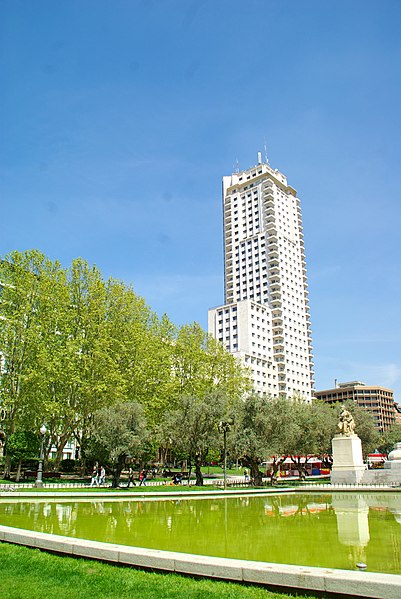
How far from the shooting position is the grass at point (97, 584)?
6.81 m

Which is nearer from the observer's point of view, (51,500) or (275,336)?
(51,500)

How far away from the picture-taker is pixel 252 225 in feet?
452

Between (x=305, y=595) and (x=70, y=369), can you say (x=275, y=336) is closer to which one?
(x=70, y=369)

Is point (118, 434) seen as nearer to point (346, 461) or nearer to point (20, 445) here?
point (20, 445)

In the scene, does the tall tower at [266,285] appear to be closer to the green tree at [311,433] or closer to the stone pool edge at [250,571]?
the green tree at [311,433]

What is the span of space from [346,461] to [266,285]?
90.0m

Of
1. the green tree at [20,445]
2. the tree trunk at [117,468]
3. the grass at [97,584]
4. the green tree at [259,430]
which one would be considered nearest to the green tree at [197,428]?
the green tree at [259,430]

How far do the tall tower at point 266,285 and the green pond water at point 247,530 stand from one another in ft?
312

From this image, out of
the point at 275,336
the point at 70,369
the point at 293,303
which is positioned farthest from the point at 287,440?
the point at 293,303

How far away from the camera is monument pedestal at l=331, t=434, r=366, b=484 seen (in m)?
41.2

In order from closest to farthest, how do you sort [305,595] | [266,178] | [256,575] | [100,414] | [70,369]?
[305,595] < [256,575] < [100,414] < [70,369] < [266,178]

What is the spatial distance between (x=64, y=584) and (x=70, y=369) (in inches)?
1277

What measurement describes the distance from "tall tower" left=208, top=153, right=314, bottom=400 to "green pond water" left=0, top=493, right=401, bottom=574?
9513 cm

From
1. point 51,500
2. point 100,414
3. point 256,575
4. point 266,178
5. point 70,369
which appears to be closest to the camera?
point 256,575
